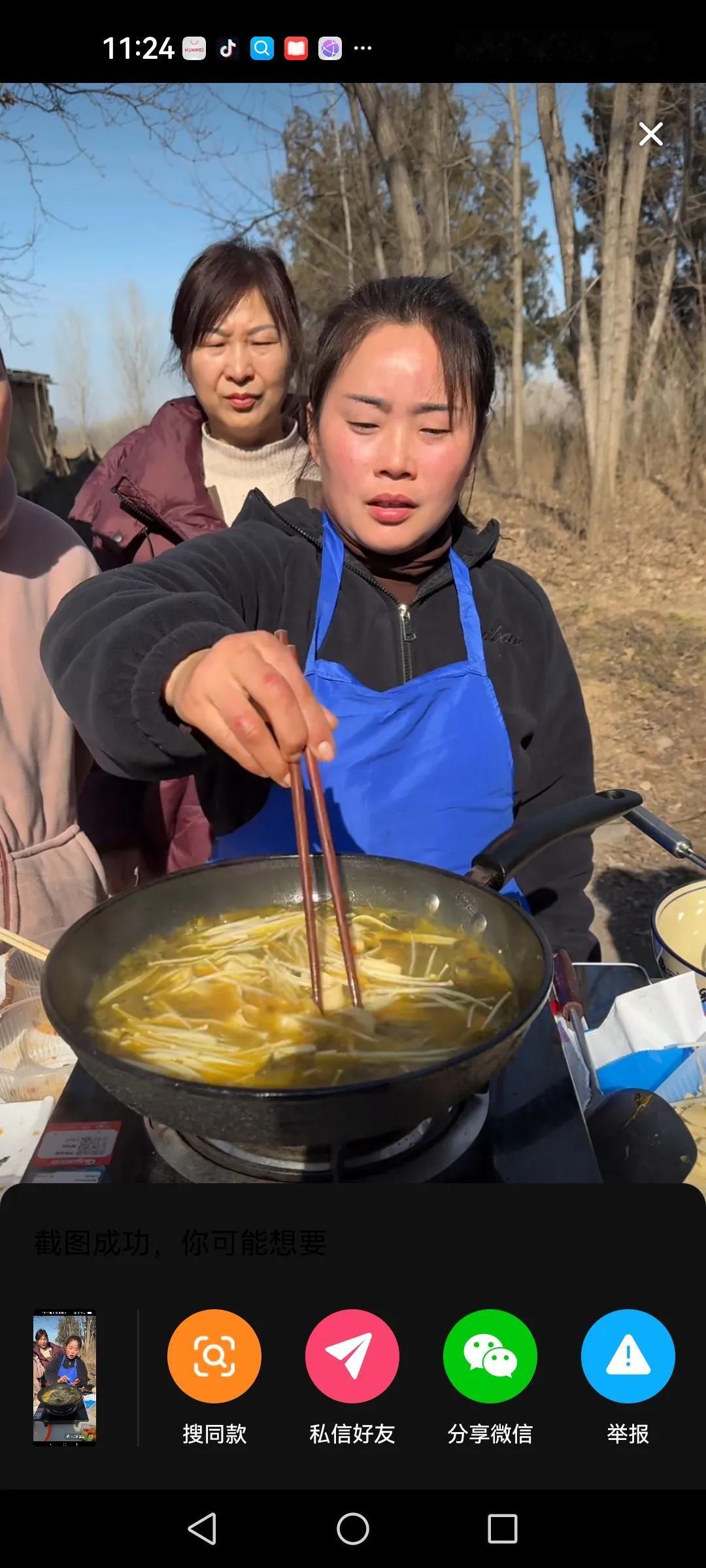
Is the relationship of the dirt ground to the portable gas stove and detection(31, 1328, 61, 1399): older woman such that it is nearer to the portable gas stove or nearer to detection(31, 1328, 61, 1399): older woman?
the portable gas stove

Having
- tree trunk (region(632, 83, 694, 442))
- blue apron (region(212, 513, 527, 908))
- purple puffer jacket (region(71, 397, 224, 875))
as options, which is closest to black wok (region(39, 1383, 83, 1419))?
blue apron (region(212, 513, 527, 908))

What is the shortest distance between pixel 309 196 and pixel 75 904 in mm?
3721

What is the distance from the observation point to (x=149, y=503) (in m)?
3.07

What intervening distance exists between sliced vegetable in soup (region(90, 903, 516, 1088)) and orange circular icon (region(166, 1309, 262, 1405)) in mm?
300

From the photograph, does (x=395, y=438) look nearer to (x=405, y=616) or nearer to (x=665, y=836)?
(x=405, y=616)

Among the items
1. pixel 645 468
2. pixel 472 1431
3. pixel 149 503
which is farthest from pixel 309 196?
pixel 472 1431

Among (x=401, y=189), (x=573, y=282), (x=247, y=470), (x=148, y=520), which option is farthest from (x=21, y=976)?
(x=573, y=282)

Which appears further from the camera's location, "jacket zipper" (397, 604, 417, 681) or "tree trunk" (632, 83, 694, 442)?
"tree trunk" (632, 83, 694, 442)
